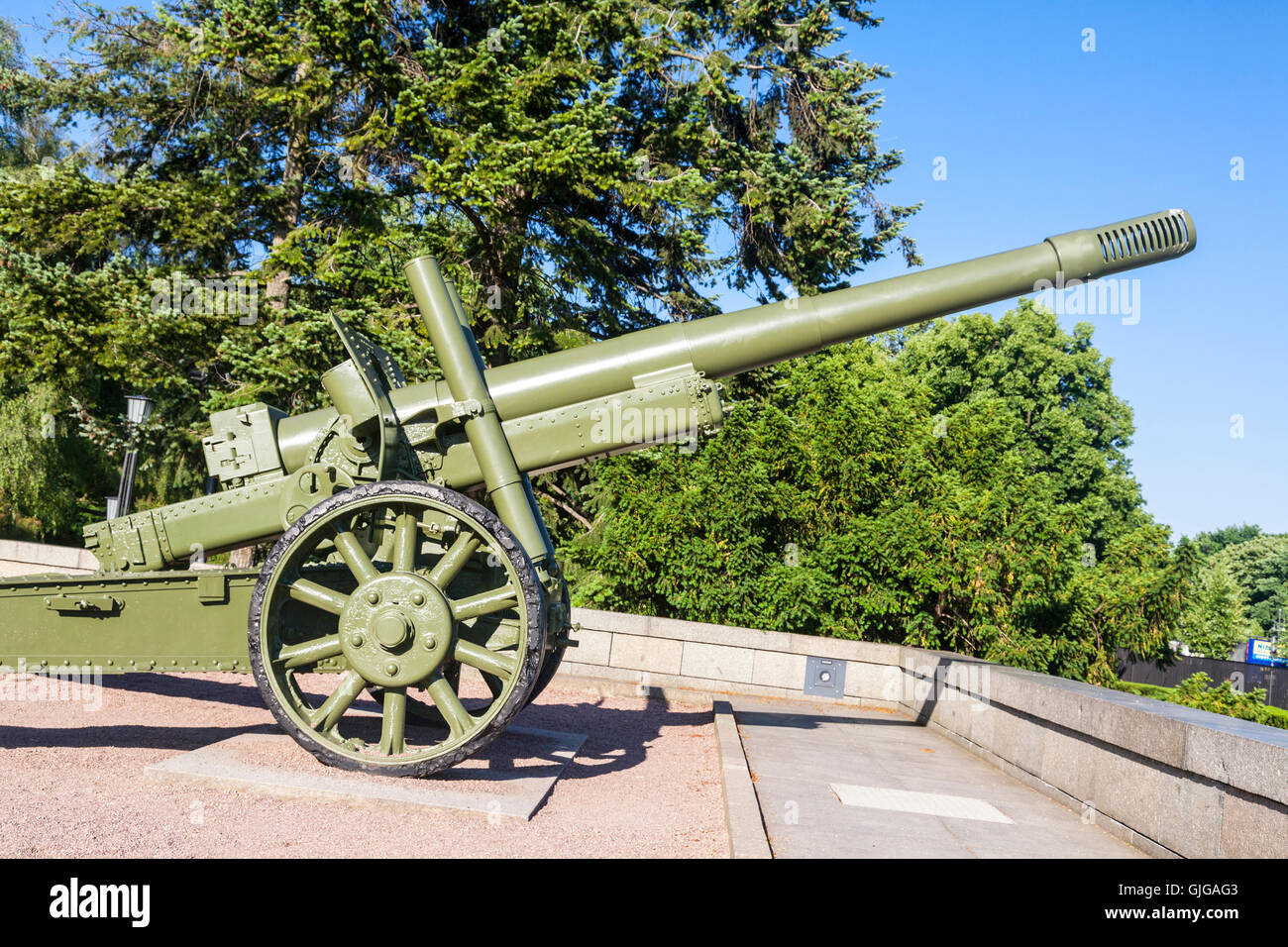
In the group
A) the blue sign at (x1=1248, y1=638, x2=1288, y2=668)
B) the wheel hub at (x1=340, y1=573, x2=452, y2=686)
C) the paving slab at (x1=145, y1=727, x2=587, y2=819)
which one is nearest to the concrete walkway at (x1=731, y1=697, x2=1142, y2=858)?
the paving slab at (x1=145, y1=727, x2=587, y2=819)

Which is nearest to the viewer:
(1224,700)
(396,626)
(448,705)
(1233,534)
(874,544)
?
(396,626)

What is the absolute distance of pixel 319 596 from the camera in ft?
16.1

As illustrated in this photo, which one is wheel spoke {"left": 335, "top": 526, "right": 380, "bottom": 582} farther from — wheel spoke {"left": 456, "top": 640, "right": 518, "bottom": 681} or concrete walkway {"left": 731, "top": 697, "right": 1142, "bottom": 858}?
concrete walkway {"left": 731, "top": 697, "right": 1142, "bottom": 858}

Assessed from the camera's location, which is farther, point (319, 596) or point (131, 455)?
point (131, 455)

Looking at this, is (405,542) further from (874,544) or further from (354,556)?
(874,544)

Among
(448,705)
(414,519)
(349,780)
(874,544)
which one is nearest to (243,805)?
(349,780)

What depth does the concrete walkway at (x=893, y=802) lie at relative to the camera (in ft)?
14.4

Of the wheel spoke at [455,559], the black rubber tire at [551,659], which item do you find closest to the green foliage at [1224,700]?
the black rubber tire at [551,659]

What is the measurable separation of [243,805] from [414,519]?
1545mm

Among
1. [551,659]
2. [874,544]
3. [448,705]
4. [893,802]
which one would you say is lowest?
[893,802]

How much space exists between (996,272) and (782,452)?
5.82 meters

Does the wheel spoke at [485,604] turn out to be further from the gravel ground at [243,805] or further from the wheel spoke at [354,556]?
the gravel ground at [243,805]
